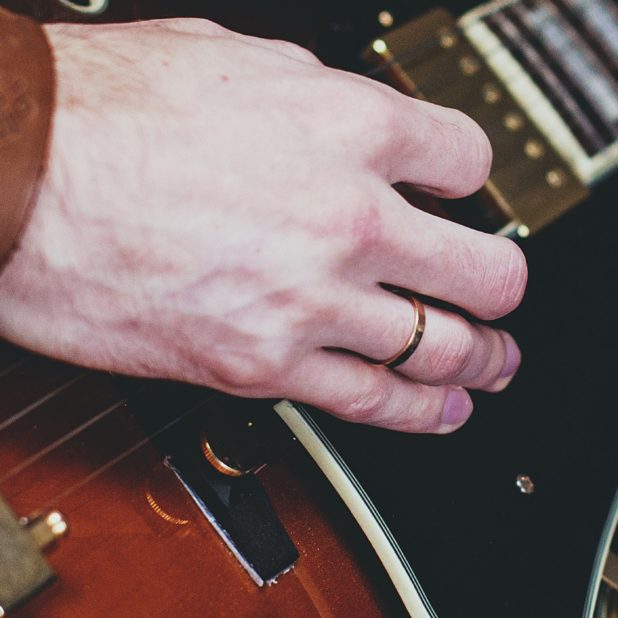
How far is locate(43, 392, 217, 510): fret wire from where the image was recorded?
0.67 m

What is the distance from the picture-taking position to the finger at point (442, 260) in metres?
0.59

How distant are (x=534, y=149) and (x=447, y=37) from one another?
19 centimetres

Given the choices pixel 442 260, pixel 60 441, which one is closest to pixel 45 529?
pixel 60 441

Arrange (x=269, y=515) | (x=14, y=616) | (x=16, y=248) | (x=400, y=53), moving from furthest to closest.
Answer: (x=400, y=53) < (x=269, y=515) < (x=14, y=616) < (x=16, y=248)

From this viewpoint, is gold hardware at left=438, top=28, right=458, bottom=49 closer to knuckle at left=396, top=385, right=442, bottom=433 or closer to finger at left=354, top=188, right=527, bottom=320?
finger at left=354, top=188, right=527, bottom=320

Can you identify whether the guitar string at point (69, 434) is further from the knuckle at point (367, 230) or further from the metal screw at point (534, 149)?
the metal screw at point (534, 149)

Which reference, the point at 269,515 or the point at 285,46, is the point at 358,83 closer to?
the point at 285,46

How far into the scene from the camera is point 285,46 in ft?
2.25

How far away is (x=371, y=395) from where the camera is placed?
65cm

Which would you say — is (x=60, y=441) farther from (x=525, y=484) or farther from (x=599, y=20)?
(x=599, y=20)

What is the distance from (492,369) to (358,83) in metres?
0.35

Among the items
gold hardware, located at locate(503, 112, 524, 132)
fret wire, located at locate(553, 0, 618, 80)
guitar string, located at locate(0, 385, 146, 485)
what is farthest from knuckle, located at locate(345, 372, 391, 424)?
fret wire, located at locate(553, 0, 618, 80)

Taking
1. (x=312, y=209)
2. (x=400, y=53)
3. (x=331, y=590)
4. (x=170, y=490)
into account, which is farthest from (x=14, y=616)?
(x=400, y=53)

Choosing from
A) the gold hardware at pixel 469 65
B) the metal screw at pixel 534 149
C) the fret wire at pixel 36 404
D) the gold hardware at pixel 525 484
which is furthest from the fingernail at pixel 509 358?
the fret wire at pixel 36 404
